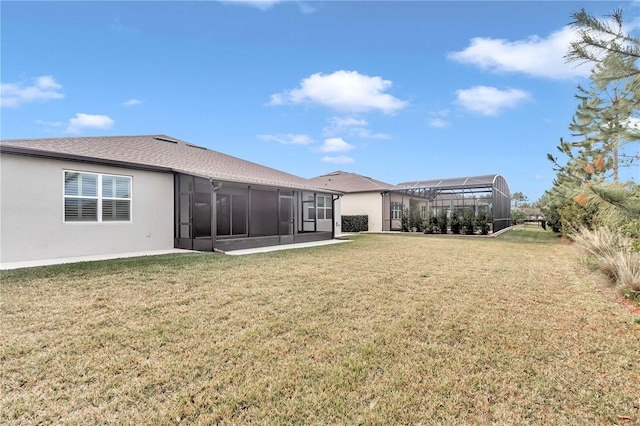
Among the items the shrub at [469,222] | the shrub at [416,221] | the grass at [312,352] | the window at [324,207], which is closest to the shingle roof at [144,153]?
the window at [324,207]

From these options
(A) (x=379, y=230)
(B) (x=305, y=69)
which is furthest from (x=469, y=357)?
(A) (x=379, y=230)

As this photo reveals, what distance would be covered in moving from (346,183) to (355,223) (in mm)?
4435

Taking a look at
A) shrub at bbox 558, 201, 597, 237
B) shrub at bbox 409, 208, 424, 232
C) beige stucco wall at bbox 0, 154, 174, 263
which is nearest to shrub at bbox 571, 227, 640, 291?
shrub at bbox 558, 201, 597, 237

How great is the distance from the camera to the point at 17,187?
7.96 metres

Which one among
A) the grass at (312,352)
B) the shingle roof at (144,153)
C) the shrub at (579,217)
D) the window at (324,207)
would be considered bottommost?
the grass at (312,352)

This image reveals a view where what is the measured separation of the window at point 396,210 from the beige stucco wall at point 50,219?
701 inches

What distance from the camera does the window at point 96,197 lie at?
29.3 ft

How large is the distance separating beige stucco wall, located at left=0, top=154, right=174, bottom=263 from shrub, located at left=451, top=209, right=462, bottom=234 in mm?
17152

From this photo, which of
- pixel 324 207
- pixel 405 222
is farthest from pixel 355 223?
pixel 324 207

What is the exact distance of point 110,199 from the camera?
9.73m

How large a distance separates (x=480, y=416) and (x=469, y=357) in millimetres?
958

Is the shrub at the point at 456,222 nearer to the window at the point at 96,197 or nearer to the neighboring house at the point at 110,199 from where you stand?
the neighboring house at the point at 110,199

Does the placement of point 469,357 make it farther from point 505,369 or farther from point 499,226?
point 499,226

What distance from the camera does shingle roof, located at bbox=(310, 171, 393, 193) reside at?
2419 centimetres
